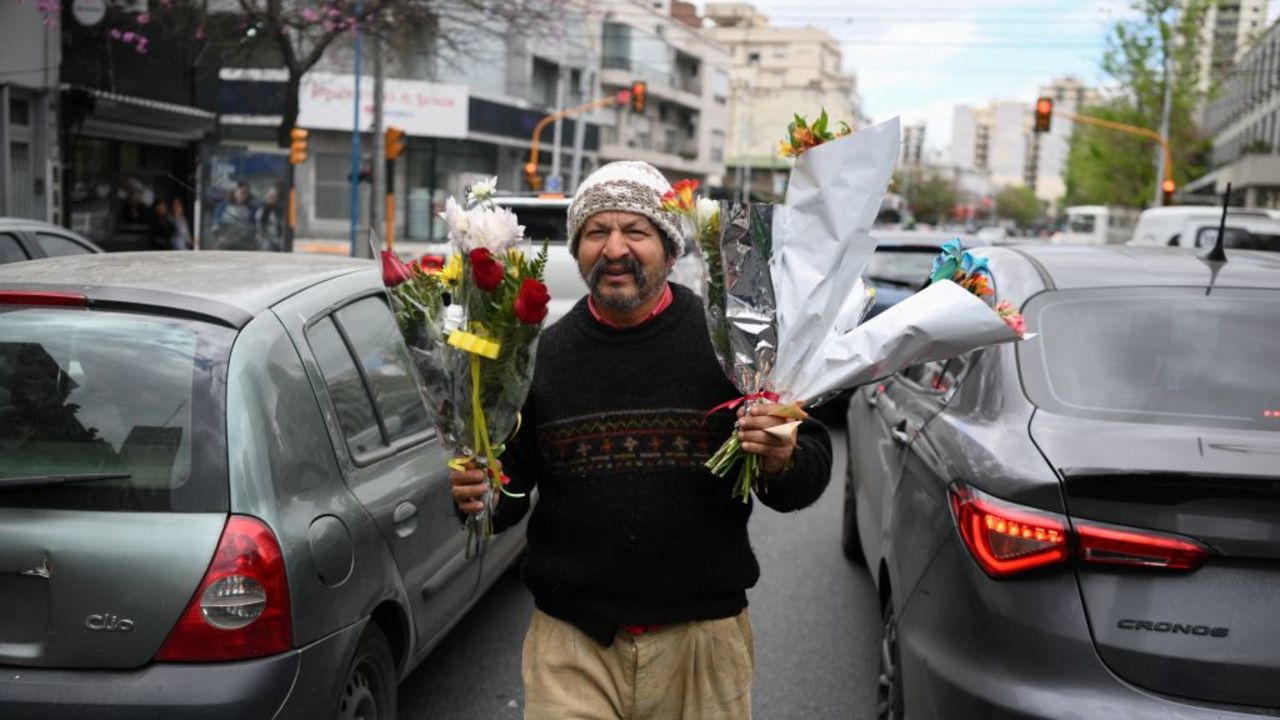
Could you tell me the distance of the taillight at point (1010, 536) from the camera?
2688 millimetres

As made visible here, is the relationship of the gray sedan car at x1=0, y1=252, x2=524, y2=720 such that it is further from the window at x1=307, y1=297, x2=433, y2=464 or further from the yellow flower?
the yellow flower

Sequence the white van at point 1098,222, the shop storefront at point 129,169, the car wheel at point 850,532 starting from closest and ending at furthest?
the car wheel at point 850,532 → the shop storefront at point 129,169 → the white van at point 1098,222

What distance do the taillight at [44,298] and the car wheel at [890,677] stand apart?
2.62 meters

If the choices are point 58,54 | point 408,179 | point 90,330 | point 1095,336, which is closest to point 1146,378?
point 1095,336

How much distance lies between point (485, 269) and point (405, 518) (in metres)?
1.59

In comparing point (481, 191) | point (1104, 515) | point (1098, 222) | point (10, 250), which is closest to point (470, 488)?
point (481, 191)

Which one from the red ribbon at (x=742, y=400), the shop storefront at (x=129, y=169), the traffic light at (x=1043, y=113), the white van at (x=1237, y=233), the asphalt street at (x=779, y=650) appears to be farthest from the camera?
the traffic light at (x=1043, y=113)

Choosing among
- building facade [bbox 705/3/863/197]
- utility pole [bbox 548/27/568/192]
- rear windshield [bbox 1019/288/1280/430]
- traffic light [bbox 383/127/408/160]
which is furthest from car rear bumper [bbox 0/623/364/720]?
building facade [bbox 705/3/863/197]

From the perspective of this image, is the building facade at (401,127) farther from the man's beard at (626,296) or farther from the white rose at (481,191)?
the man's beard at (626,296)

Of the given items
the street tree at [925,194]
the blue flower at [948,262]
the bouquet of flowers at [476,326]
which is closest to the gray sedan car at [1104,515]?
the blue flower at [948,262]

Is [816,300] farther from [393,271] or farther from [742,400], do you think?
[393,271]

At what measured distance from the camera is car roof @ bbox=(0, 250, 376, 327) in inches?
125

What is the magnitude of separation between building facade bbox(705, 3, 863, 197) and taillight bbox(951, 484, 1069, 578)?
94.4 meters

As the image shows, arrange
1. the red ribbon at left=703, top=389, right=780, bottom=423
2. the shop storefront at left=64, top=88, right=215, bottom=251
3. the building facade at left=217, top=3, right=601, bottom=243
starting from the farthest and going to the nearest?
the building facade at left=217, top=3, right=601, bottom=243 < the shop storefront at left=64, top=88, right=215, bottom=251 < the red ribbon at left=703, top=389, right=780, bottom=423
